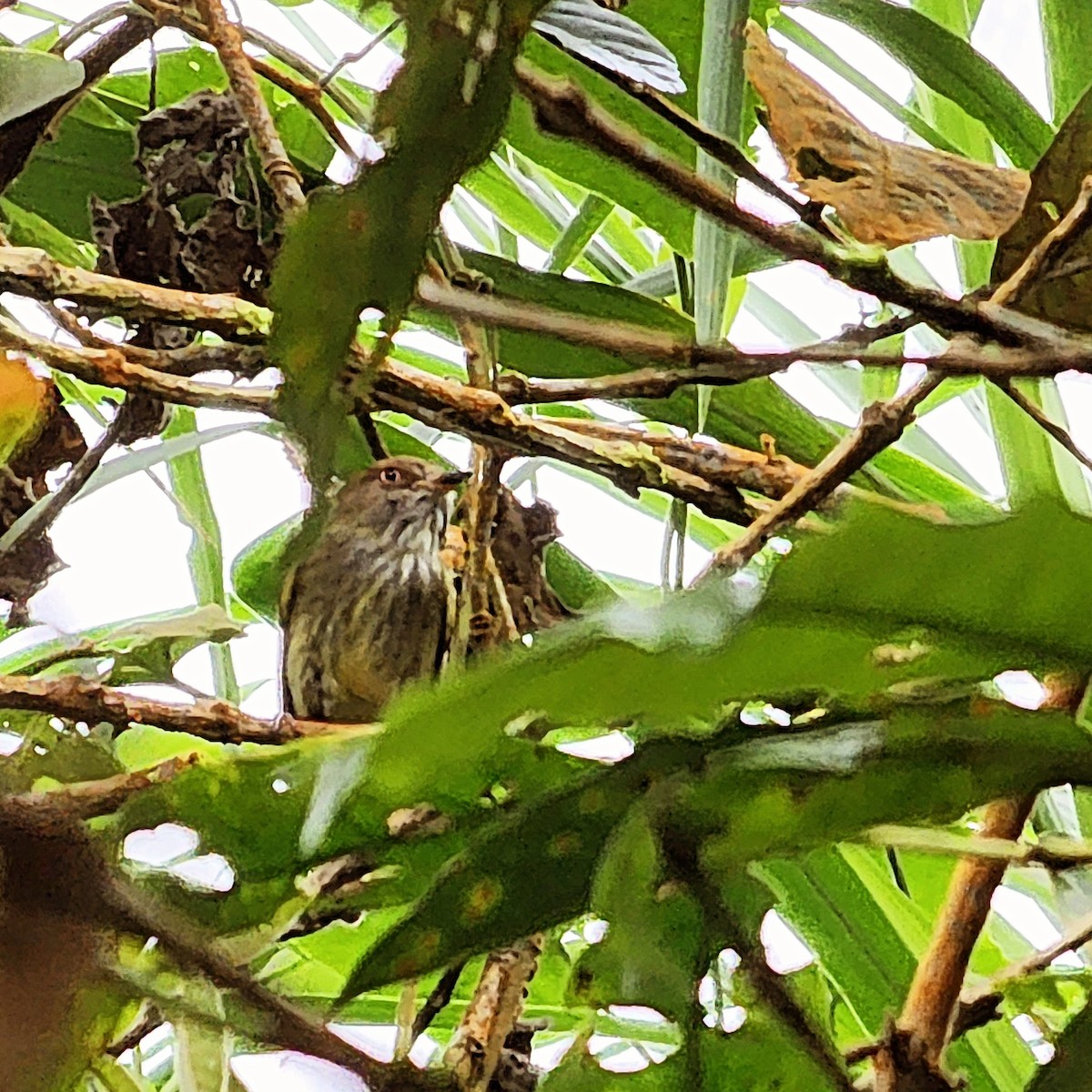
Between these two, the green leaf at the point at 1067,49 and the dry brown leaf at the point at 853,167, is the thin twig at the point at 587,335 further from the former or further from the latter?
the green leaf at the point at 1067,49

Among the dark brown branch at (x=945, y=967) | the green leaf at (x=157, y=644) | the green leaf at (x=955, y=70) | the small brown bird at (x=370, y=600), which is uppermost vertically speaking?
the green leaf at (x=955, y=70)

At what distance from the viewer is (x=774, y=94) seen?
0.44 metres

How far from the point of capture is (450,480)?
1133mm

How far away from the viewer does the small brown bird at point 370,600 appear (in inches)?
40.2

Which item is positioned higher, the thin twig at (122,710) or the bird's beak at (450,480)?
the thin twig at (122,710)

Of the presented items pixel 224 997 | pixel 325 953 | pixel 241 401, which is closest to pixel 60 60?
pixel 241 401

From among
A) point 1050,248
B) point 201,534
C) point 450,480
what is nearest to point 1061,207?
point 1050,248

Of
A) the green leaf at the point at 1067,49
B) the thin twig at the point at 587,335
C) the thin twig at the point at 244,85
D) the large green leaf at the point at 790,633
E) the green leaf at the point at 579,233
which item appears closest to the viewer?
the large green leaf at the point at 790,633

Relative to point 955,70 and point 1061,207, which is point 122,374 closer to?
point 1061,207

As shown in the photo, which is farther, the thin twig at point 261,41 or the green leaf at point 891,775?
the thin twig at point 261,41

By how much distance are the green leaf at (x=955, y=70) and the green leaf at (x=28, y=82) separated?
401mm

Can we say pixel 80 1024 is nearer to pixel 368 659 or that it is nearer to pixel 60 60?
pixel 60 60

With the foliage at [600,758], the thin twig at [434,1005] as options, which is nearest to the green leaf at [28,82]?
the foliage at [600,758]

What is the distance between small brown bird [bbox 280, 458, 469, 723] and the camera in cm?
102
